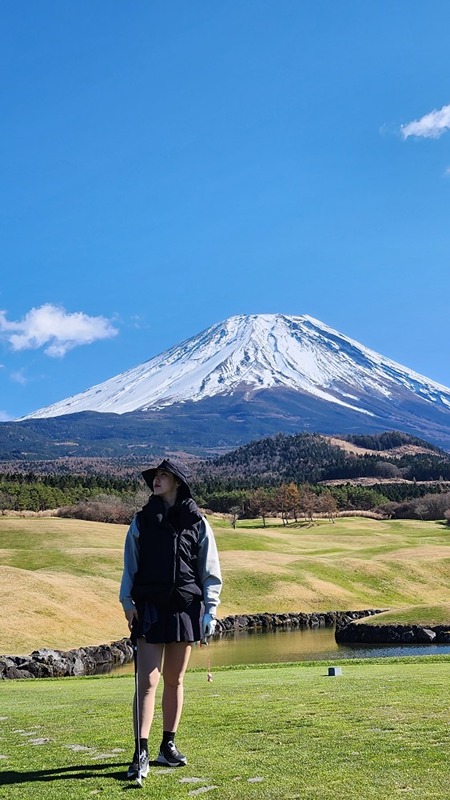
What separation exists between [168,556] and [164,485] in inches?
29.8

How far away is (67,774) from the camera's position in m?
7.35

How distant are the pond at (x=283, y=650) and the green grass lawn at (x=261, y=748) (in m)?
20.4

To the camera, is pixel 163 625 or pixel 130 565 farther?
pixel 130 565

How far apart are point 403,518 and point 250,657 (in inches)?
4382

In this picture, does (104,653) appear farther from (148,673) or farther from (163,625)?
(163,625)

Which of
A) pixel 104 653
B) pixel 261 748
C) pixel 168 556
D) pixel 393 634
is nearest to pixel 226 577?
pixel 393 634

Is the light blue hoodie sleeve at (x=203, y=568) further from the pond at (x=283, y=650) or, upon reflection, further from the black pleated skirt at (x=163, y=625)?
the pond at (x=283, y=650)

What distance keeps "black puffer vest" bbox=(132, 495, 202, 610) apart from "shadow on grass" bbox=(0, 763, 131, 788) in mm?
1566

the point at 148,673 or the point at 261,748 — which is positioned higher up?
the point at 148,673

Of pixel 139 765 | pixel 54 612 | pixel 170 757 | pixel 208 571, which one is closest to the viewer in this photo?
pixel 139 765

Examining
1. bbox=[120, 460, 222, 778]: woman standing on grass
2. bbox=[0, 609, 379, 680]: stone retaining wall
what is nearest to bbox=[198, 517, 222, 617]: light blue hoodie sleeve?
bbox=[120, 460, 222, 778]: woman standing on grass

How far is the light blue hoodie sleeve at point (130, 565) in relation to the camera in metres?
7.86

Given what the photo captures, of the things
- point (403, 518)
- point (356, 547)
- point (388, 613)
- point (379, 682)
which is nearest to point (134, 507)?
point (356, 547)

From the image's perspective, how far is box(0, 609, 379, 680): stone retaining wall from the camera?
33375 millimetres
